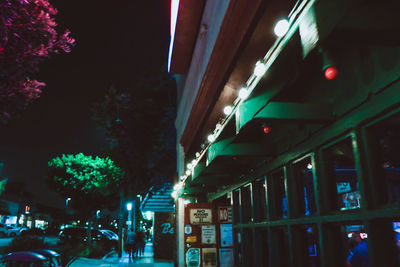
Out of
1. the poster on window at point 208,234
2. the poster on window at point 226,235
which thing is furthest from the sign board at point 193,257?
the poster on window at point 226,235

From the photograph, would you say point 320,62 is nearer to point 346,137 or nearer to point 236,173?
point 346,137

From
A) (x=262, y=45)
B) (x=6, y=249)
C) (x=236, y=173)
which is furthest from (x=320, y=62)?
(x=6, y=249)

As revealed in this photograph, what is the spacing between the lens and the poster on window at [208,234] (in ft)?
26.9

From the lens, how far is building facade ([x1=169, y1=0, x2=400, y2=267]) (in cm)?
238

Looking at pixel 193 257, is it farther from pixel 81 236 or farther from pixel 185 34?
pixel 81 236

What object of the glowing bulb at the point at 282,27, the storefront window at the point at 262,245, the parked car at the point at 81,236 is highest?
the glowing bulb at the point at 282,27

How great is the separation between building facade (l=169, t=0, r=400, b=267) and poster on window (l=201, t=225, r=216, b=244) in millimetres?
1293

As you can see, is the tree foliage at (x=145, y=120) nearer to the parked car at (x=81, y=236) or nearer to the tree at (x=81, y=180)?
the tree at (x=81, y=180)

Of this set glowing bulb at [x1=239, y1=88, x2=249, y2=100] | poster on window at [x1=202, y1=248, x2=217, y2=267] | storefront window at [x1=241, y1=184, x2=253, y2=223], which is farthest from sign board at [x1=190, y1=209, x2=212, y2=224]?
glowing bulb at [x1=239, y1=88, x2=249, y2=100]

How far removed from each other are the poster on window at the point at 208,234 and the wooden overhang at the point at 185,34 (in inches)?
208

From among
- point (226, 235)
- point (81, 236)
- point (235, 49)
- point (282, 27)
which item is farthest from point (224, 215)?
point (81, 236)

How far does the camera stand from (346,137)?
10.3 ft

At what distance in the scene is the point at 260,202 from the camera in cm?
571

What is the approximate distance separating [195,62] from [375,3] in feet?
23.8
